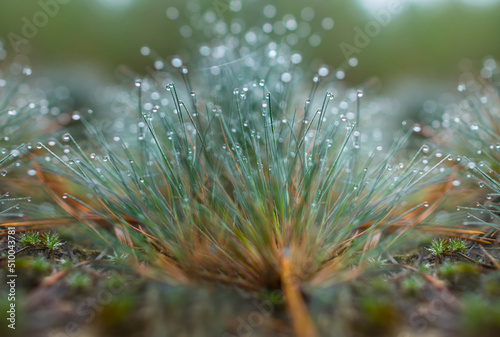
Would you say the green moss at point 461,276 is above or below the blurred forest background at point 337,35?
below

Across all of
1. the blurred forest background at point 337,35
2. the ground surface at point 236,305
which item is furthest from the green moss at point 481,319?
the blurred forest background at point 337,35

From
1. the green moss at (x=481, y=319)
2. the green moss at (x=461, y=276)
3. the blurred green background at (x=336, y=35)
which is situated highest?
the blurred green background at (x=336, y=35)

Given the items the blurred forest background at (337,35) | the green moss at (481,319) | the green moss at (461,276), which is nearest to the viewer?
the green moss at (481,319)

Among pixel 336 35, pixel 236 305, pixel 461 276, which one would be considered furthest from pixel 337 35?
pixel 236 305

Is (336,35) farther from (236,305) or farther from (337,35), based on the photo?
(236,305)

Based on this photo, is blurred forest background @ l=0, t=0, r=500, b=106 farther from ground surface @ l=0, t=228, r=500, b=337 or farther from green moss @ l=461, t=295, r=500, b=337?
green moss @ l=461, t=295, r=500, b=337

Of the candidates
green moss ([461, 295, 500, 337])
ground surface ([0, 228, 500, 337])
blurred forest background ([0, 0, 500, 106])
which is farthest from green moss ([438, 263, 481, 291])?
blurred forest background ([0, 0, 500, 106])

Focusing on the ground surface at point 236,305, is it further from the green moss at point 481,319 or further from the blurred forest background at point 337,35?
the blurred forest background at point 337,35

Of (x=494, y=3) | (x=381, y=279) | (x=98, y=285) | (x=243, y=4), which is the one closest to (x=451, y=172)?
(x=381, y=279)

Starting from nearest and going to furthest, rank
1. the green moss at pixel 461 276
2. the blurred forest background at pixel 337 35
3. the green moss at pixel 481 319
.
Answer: the green moss at pixel 481 319 → the green moss at pixel 461 276 → the blurred forest background at pixel 337 35
